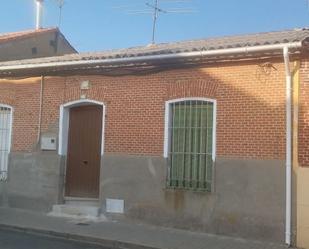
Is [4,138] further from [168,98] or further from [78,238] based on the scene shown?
[168,98]

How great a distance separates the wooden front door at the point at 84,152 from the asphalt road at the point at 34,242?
282cm

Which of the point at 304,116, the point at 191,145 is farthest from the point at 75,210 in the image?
the point at 304,116

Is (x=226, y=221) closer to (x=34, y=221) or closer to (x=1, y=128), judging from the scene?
(x=34, y=221)

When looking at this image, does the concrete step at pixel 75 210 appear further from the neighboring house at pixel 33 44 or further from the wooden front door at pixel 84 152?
the neighboring house at pixel 33 44

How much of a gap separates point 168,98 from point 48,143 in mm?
3934

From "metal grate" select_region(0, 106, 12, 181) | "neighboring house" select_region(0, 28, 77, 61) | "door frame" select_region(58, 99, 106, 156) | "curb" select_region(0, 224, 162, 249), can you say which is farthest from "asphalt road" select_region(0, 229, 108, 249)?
"neighboring house" select_region(0, 28, 77, 61)

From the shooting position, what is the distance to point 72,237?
1151 centimetres

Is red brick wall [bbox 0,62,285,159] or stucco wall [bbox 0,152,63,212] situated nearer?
red brick wall [bbox 0,62,285,159]

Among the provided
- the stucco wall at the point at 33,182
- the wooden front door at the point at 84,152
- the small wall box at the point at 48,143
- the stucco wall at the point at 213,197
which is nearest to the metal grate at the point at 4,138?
the stucco wall at the point at 33,182

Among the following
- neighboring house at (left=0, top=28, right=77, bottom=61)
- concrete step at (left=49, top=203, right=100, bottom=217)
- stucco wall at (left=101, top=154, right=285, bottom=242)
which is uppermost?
neighboring house at (left=0, top=28, right=77, bottom=61)

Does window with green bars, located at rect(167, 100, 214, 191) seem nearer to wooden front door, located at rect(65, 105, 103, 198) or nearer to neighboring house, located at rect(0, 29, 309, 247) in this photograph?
neighboring house, located at rect(0, 29, 309, 247)

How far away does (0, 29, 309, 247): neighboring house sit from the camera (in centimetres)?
1108

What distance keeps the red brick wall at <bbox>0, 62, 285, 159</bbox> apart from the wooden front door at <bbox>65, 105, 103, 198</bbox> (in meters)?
0.53

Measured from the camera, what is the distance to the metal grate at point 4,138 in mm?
15773
